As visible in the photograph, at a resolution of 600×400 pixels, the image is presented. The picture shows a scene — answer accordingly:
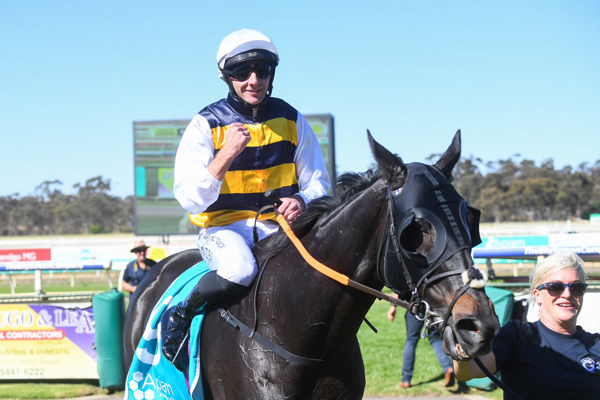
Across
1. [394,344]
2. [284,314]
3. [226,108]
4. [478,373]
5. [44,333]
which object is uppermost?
[226,108]

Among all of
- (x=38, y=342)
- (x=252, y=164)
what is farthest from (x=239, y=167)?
(x=38, y=342)

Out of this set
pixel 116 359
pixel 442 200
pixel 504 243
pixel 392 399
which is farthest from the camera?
pixel 504 243

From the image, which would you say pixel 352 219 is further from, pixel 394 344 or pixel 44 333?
pixel 394 344

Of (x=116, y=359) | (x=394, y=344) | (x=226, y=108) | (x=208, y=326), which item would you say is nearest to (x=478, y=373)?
(x=208, y=326)

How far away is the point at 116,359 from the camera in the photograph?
7.12 metres

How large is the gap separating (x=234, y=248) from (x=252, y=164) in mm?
459

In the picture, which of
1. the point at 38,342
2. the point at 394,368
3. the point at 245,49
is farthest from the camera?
the point at 394,368

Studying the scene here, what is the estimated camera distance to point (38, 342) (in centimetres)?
762

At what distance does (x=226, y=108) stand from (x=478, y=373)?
5.54 ft

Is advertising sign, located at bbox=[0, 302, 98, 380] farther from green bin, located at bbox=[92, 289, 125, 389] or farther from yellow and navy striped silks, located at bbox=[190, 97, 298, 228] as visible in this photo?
yellow and navy striped silks, located at bbox=[190, 97, 298, 228]

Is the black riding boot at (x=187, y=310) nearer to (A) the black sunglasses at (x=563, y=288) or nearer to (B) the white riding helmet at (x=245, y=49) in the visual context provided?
(B) the white riding helmet at (x=245, y=49)

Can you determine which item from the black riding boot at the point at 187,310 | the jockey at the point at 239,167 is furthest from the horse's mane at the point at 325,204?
the black riding boot at the point at 187,310

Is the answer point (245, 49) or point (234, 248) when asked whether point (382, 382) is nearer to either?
point (234, 248)

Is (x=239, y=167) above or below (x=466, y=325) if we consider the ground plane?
above
